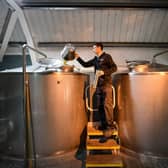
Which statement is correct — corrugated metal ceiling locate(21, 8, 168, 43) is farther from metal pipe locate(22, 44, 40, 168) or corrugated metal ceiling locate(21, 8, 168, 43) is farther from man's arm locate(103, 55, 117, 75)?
metal pipe locate(22, 44, 40, 168)

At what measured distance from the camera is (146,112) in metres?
3.43

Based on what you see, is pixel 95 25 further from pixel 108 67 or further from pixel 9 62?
pixel 9 62

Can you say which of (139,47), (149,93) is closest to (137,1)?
(139,47)

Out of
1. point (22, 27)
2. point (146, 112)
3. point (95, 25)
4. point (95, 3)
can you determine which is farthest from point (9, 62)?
point (146, 112)

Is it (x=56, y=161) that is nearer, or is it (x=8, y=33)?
(x=56, y=161)

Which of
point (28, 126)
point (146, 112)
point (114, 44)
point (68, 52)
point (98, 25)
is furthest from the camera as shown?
point (114, 44)

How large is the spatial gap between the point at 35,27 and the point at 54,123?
79.7 inches

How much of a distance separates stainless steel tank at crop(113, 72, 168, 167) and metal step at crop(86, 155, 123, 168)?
0.69 m

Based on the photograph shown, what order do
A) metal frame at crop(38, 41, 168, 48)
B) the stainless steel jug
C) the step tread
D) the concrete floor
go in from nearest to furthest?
the step tread, the concrete floor, the stainless steel jug, metal frame at crop(38, 41, 168, 48)

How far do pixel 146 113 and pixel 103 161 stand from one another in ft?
3.39

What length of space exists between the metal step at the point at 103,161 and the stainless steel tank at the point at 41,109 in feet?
2.34

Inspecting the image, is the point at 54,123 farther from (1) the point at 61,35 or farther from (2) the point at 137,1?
(2) the point at 137,1

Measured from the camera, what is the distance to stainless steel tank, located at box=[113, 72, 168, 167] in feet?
11.0

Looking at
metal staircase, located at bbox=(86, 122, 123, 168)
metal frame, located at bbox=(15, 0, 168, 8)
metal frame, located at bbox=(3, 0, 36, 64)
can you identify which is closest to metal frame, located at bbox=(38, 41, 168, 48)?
metal frame, located at bbox=(3, 0, 36, 64)
